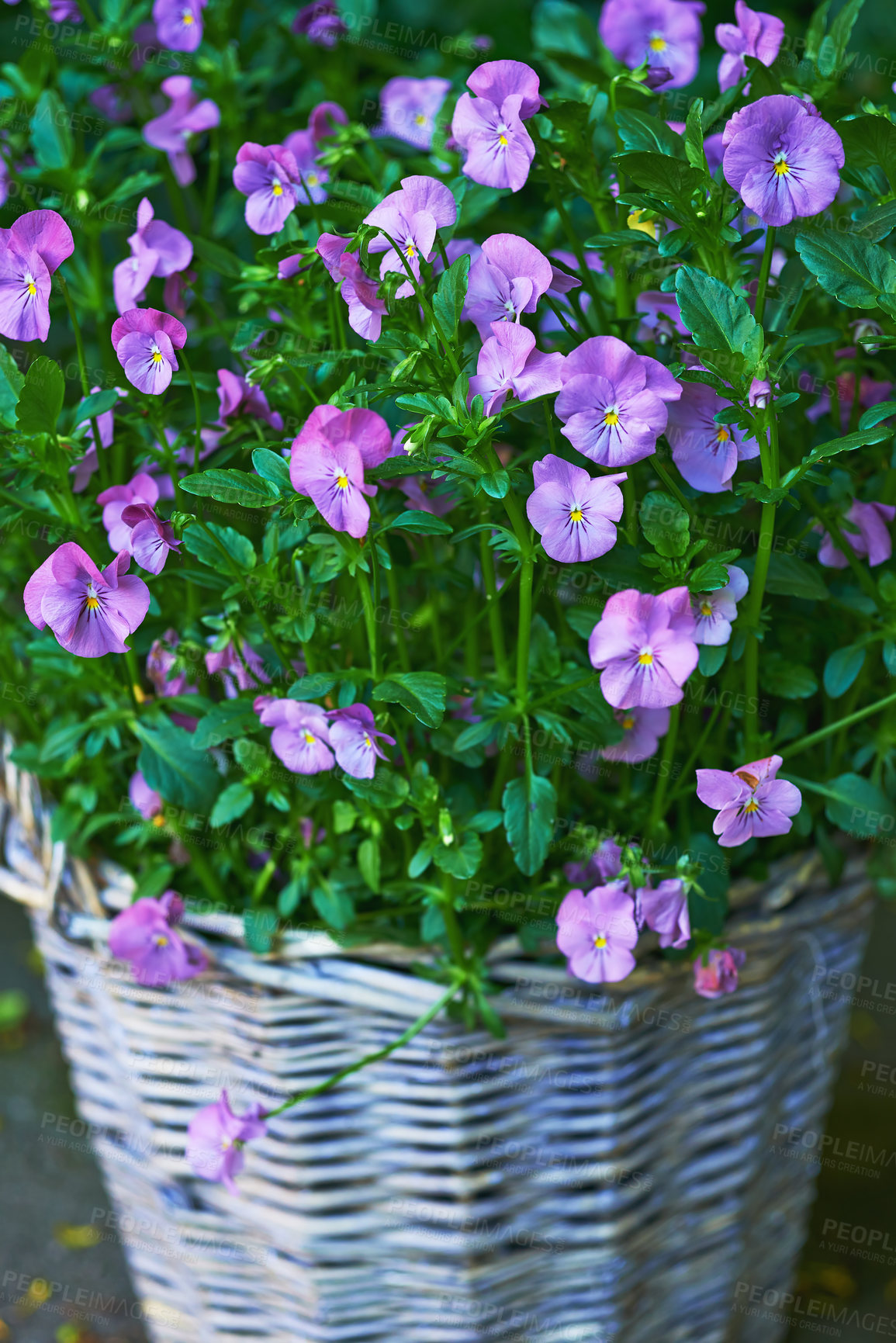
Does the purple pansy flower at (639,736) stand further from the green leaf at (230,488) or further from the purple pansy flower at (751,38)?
the purple pansy flower at (751,38)

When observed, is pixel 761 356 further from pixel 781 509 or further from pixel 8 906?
pixel 8 906

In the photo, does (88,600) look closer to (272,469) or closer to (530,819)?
(272,469)

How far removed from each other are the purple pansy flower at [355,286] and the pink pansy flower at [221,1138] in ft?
1.57

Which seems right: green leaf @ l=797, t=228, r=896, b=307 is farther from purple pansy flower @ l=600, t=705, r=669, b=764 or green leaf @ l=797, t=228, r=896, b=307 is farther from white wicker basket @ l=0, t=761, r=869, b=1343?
white wicker basket @ l=0, t=761, r=869, b=1343

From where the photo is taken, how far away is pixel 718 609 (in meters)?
0.63

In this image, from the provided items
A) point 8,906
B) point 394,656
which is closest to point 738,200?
point 394,656

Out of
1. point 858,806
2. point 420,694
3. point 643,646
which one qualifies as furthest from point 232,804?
point 858,806

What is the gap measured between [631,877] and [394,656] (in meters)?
0.21

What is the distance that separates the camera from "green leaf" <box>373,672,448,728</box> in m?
0.61

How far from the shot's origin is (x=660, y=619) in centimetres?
58

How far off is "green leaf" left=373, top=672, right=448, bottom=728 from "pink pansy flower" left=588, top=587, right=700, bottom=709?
0.27ft

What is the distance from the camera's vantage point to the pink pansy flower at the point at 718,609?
2.07 ft

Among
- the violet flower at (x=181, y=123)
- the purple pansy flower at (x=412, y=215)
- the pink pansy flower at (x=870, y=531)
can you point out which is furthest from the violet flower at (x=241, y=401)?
the pink pansy flower at (x=870, y=531)

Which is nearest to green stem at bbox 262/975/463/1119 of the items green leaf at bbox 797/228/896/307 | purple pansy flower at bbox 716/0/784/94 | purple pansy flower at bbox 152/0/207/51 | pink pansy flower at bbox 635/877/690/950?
pink pansy flower at bbox 635/877/690/950
